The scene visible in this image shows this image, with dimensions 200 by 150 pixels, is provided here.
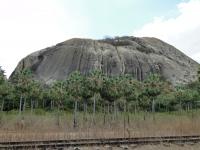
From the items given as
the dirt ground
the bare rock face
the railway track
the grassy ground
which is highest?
the bare rock face

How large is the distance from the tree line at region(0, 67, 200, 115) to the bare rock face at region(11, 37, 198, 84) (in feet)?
Answer: 117

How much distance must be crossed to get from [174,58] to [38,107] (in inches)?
2901

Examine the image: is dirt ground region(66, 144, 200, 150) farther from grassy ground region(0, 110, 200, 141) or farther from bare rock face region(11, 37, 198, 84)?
bare rock face region(11, 37, 198, 84)

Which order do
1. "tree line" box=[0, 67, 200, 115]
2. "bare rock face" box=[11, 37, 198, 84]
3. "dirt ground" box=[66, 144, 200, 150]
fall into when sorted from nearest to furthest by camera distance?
"dirt ground" box=[66, 144, 200, 150] → "tree line" box=[0, 67, 200, 115] → "bare rock face" box=[11, 37, 198, 84]

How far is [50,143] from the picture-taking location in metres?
19.9

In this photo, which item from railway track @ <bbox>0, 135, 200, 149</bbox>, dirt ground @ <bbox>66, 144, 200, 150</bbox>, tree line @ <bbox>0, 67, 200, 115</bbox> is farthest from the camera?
tree line @ <bbox>0, 67, 200, 115</bbox>

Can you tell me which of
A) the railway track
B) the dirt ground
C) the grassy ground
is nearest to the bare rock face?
the grassy ground

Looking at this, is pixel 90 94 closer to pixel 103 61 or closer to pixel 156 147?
pixel 156 147

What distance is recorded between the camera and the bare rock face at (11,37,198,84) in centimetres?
12862

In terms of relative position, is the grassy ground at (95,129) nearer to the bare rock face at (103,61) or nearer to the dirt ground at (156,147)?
the dirt ground at (156,147)

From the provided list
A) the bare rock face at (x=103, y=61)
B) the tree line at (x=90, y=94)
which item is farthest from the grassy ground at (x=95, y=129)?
the bare rock face at (x=103, y=61)

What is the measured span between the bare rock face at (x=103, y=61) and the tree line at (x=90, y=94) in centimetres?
3553

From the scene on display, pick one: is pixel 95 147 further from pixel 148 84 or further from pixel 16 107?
pixel 16 107

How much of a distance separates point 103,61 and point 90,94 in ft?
204
